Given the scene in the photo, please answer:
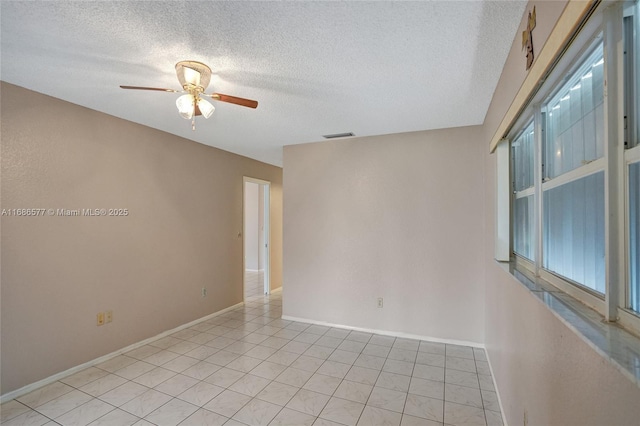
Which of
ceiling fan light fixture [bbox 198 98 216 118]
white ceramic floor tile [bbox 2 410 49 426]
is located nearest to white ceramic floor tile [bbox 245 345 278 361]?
white ceramic floor tile [bbox 2 410 49 426]

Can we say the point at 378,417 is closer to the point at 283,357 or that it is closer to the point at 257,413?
the point at 257,413

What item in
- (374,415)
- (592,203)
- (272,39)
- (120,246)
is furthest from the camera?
(120,246)

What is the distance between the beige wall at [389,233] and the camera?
325 centimetres

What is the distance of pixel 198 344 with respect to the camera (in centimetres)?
330

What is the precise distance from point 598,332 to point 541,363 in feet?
1.83

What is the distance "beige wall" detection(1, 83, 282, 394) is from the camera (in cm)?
231

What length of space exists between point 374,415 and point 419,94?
2.55 meters

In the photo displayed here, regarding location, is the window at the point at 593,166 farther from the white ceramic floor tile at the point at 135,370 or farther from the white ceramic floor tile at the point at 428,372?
the white ceramic floor tile at the point at 135,370

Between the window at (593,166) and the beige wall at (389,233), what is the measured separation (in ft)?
4.93

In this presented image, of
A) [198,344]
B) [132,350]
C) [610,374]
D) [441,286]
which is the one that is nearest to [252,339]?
[198,344]

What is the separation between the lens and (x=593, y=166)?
3.16ft

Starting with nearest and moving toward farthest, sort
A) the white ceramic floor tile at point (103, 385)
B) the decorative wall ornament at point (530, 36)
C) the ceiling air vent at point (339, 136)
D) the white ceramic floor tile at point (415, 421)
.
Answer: the decorative wall ornament at point (530, 36)
the white ceramic floor tile at point (415, 421)
the white ceramic floor tile at point (103, 385)
the ceiling air vent at point (339, 136)

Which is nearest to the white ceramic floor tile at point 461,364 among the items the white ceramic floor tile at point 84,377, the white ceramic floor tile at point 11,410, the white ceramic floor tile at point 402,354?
the white ceramic floor tile at point 402,354

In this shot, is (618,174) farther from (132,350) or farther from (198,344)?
(132,350)
